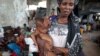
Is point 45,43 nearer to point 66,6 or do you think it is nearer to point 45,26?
point 45,26

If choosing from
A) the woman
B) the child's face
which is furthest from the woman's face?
the child's face

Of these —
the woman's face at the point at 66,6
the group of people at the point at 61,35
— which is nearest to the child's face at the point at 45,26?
the group of people at the point at 61,35

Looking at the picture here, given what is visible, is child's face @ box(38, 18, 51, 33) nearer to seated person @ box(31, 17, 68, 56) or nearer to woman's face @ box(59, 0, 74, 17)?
seated person @ box(31, 17, 68, 56)

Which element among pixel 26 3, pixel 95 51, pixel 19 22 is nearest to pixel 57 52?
pixel 19 22

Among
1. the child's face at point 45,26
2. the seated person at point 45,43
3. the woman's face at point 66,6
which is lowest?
the seated person at point 45,43

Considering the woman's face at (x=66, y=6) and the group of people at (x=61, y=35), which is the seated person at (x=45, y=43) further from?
the woman's face at (x=66, y=6)

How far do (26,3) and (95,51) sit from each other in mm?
1887

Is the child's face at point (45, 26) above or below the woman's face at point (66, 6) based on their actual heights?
below

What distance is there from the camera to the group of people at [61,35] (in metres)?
1.27

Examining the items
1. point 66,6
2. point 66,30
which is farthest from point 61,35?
point 66,6

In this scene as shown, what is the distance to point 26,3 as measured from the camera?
421 cm

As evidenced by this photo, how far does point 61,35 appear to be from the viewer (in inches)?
50.9

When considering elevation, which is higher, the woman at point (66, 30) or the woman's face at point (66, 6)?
the woman's face at point (66, 6)

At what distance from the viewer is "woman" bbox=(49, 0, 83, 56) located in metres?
1.27
